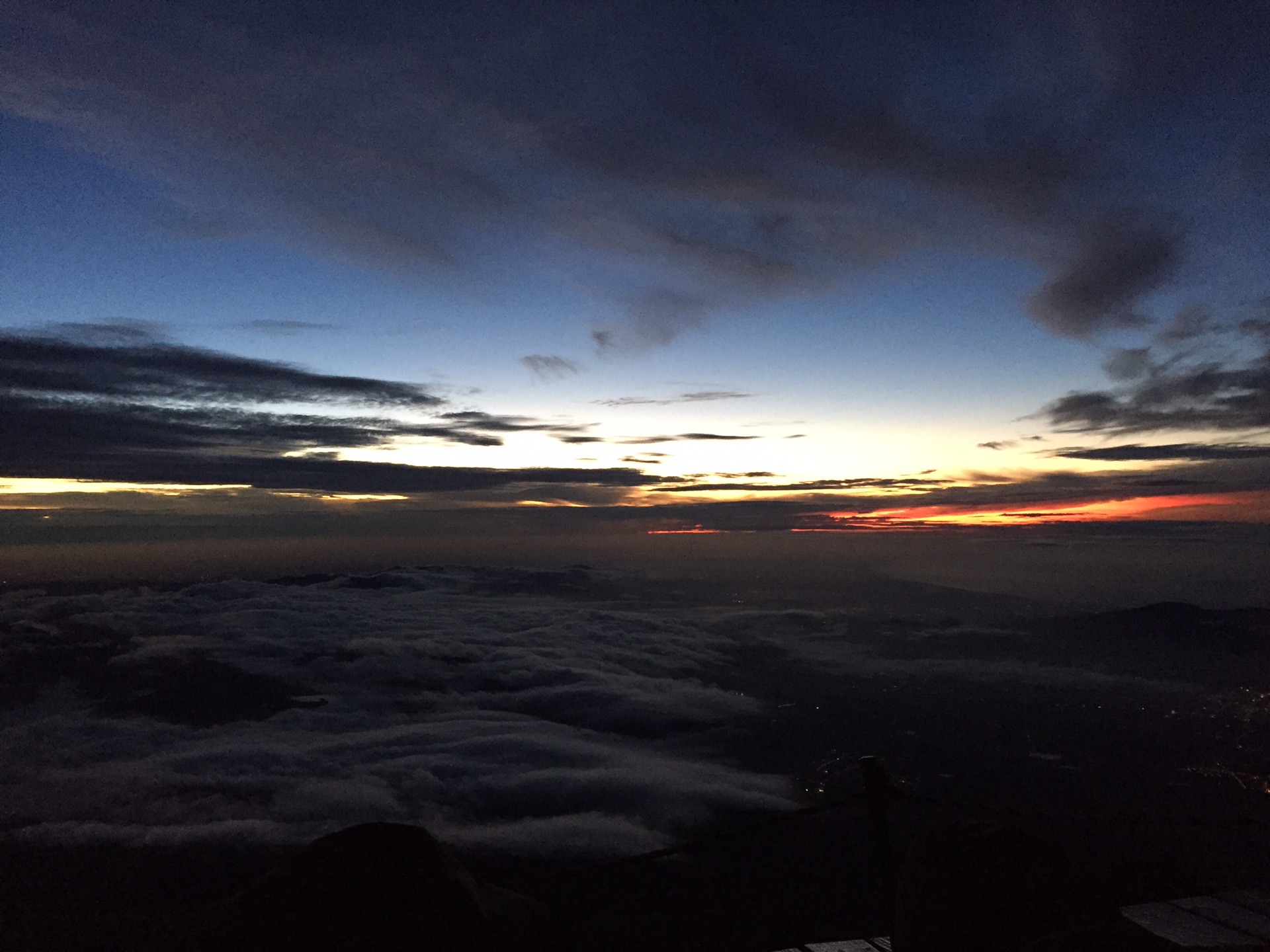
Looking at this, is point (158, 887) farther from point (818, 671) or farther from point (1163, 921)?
point (818, 671)

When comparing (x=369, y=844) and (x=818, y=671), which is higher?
(x=369, y=844)

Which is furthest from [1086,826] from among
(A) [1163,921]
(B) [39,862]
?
(B) [39,862]

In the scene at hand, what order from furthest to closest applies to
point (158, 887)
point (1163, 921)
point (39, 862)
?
point (39, 862), point (158, 887), point (1163, 921)

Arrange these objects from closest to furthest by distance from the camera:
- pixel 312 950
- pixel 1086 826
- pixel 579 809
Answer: pixel 312 950, pixel 579 809, pixel 1086 826

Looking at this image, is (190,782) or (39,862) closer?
(39,862)

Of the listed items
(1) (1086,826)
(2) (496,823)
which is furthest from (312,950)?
(1) (1086,826)

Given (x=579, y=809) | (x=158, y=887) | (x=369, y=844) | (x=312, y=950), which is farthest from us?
(x=579, y=809)

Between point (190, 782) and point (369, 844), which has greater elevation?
point (369, 844)

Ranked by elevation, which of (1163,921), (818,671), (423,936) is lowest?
(818,671)

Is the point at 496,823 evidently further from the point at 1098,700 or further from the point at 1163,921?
the point at 1098,700
